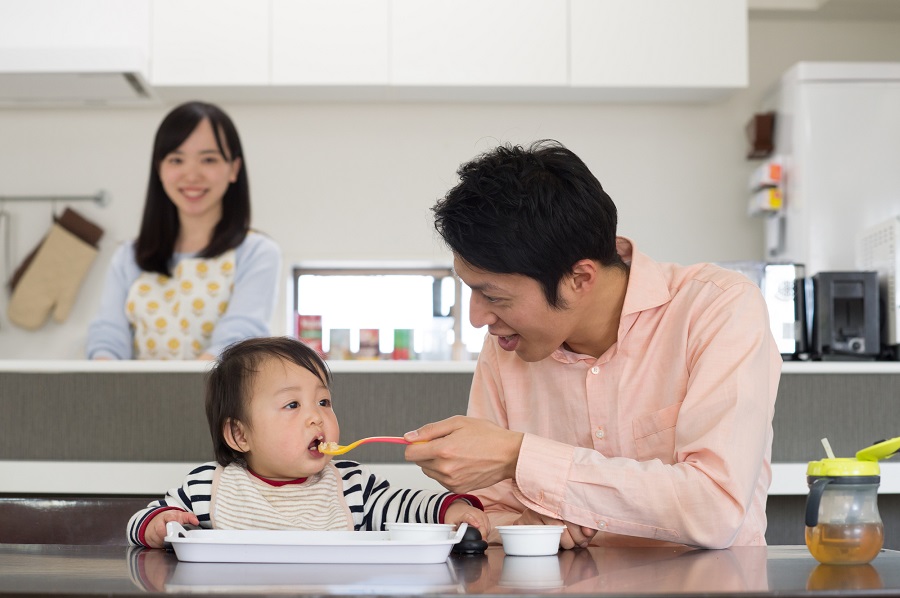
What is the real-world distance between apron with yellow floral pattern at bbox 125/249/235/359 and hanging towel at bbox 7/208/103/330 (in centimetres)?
A: 173

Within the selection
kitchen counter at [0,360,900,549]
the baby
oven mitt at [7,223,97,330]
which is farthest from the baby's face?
oven mitt at [7,223,97,330]

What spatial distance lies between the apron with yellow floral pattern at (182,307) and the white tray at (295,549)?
4.54 feet

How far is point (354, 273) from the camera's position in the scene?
169 inches

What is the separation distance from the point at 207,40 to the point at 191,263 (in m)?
1.50

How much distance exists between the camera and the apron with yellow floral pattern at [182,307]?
2449mm

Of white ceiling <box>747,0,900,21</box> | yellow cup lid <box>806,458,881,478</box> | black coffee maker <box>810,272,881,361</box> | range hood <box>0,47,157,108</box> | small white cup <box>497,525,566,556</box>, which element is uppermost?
white ceiling <box>747,0,900,21</box>

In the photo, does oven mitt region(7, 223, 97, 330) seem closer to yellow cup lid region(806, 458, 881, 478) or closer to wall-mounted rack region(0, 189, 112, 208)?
wall-mounted rack region(0, 189, 112, 208)

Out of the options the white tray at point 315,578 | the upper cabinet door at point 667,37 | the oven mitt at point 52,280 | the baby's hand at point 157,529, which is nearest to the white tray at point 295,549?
the white tray at point 315,578

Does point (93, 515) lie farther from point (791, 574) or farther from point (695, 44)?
point (695, 44)

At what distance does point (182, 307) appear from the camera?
2.45 m

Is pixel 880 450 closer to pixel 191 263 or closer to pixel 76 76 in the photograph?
pixel 191 263

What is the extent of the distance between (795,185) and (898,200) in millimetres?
373

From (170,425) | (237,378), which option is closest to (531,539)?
(237,378)

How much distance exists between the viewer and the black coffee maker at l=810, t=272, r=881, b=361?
284cm
